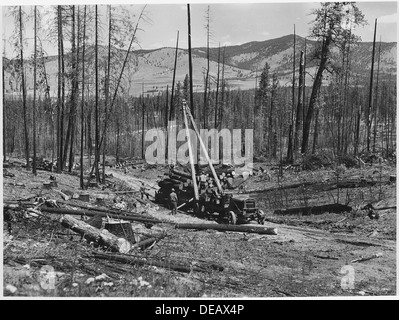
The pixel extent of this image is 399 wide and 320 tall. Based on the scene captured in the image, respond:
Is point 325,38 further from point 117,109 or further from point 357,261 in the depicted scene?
point 117,109

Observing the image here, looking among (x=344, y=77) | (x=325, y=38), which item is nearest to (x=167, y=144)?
(x=325, y=38)

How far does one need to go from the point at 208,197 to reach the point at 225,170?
0.63m

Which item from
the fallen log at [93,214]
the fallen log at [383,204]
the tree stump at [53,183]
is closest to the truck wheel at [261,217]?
the fallen log at [93,214]

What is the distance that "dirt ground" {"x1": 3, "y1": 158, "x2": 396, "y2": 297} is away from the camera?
6.21 metres

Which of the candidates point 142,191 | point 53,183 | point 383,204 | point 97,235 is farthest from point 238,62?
point 53,183

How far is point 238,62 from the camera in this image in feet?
25.1

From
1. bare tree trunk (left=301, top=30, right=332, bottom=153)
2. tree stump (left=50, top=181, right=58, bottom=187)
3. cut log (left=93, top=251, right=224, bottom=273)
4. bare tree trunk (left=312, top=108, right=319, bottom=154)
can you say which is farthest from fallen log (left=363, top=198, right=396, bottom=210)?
tree stump (left=50, top=181, right=58, bottom=187)

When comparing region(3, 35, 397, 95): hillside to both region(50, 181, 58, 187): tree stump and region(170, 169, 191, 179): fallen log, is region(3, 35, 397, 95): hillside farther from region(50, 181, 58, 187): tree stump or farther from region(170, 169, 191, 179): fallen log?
region(50, 181, 58, 187): tree stump

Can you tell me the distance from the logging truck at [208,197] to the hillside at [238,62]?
62 centimetres

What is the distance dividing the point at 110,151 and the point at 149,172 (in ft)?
8.96

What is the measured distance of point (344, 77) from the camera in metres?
8.61

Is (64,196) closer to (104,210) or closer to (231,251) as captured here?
(104,210)

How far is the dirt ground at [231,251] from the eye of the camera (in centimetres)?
621
